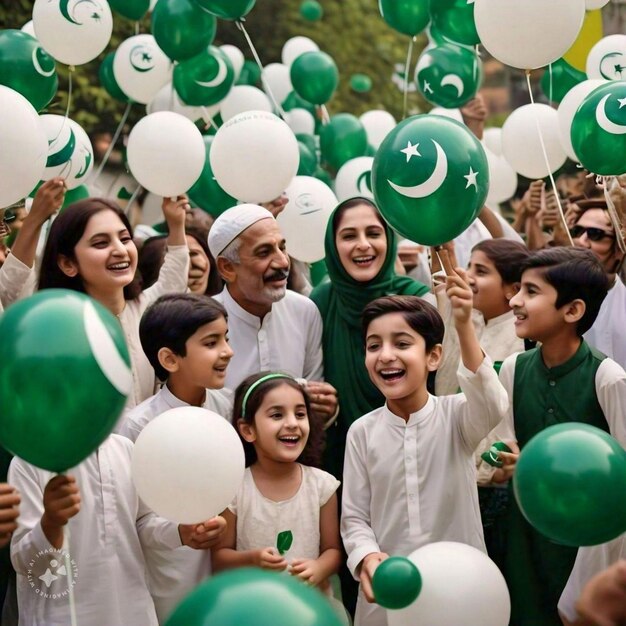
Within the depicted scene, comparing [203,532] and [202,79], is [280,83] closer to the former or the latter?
[202,79]

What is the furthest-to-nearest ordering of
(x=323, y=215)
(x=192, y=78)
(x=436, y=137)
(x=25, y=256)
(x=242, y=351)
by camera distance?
(x=192, y=78) → (x=323, y=215) → (x=242, y=351) → (x=25, y=256) → (x=436, y=137)

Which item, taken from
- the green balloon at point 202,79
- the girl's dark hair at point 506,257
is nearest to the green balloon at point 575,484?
the girl's dark hair at point 506,257

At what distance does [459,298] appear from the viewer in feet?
11.1

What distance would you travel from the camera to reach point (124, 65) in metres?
6.50

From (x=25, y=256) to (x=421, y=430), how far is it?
1.72 metres

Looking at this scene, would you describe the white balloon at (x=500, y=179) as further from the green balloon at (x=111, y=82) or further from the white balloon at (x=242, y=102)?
the green balloon at (x=111, y=82)

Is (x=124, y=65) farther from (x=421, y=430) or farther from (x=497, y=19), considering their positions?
(x=421, y=430)

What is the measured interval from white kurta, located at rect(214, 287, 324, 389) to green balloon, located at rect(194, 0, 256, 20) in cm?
175

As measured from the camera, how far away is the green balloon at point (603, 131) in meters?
4.20

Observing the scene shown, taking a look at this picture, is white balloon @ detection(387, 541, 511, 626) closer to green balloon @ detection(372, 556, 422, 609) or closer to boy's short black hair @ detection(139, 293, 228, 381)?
green balloon @ detection(372, 556, 422, 609)

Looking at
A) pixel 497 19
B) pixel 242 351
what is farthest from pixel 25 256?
pixel 497 19

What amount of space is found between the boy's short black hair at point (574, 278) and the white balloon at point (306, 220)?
4.78 ft

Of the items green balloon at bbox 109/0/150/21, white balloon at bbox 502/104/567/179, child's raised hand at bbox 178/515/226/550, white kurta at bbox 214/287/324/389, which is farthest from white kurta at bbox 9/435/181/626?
green balloon at bbox 109/0/150/21

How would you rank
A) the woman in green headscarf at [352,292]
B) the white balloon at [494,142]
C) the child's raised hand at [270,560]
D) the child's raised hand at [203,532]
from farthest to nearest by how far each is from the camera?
the white balloon at [494,142] → the woman in green headscarf at [352,292] → the child's raised hand at [270,560] → the child's raised hand at [203,532]
